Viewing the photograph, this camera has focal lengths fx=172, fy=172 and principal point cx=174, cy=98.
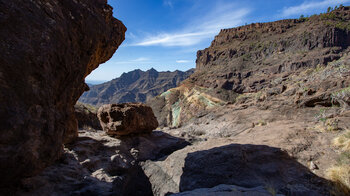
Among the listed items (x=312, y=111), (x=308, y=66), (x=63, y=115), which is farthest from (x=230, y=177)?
(x=308, y=66)

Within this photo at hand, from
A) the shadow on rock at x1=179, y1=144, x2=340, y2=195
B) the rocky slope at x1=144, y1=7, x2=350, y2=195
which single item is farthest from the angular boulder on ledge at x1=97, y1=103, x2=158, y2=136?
the shadow on rock at x1=179, y1=144, x2=340, y2=195

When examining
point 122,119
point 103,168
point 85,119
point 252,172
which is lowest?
point 103,168

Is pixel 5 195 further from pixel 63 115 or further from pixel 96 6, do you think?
pixel 96 6

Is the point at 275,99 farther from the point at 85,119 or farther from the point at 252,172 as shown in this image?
the point at 85,119

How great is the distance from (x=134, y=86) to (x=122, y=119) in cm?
13185

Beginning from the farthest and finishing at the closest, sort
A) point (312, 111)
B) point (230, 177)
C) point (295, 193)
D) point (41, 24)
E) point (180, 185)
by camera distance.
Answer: point (312, 111) < point (180, 185) < point (230, 177) < point (295, 193) < point (41, 24)

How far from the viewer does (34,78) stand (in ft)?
9.09

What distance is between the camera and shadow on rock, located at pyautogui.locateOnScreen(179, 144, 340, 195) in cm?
410

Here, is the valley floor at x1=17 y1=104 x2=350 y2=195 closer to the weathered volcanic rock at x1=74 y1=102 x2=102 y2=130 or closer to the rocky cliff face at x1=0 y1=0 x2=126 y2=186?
the rocky cliff face at x1=0 y1=0 x2=126 y2=186

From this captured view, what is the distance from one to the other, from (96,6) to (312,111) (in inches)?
465

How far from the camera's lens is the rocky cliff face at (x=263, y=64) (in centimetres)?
2539

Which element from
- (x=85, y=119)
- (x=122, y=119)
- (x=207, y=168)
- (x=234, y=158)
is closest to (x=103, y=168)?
(x=122, y=119)

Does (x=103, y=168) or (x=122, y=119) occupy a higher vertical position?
(x=122, y=119)

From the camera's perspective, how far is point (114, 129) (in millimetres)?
8742
